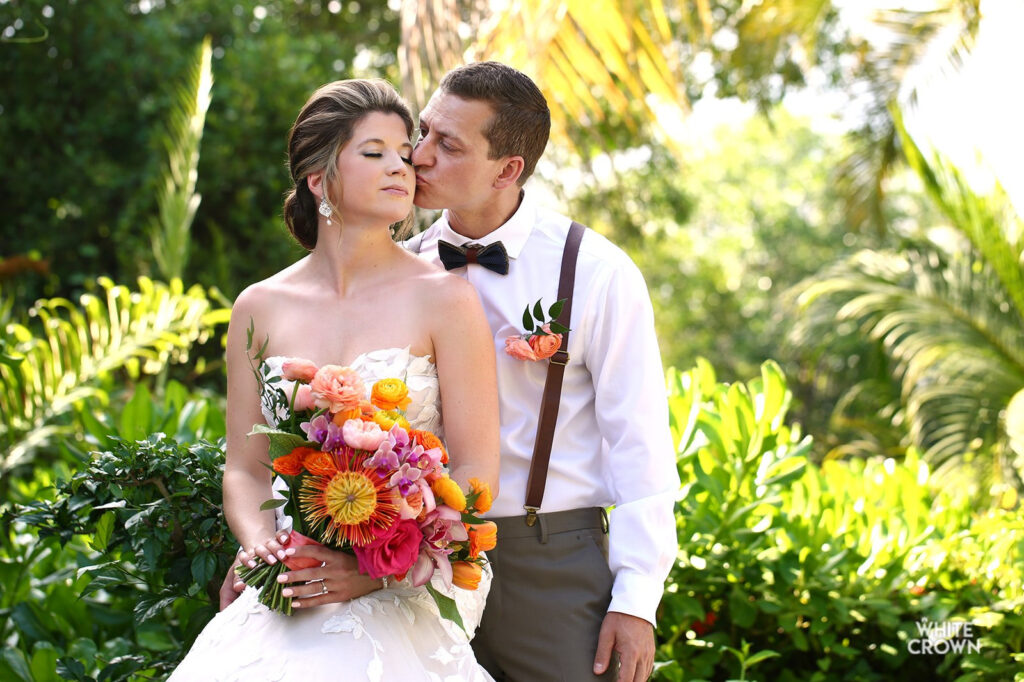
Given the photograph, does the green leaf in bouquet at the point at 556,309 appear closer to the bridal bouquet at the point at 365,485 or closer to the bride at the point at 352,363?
the bride at the point at 352,363

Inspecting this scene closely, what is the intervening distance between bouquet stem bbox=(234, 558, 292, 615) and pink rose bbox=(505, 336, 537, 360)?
75 cm

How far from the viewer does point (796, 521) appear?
348 cm

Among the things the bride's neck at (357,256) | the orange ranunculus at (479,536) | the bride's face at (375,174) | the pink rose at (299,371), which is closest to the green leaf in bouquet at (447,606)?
the orange ranunculus at (479,536)

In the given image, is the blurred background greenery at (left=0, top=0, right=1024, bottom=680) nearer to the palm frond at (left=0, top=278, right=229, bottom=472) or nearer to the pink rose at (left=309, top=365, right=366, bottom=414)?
the palm frond at (left=0, top=278, right=229, bottom=472)

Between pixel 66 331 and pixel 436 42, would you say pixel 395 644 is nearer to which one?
pixel 436 42

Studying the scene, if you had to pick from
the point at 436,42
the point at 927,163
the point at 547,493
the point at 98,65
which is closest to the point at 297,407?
the point at 547,493

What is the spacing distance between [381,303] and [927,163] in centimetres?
472

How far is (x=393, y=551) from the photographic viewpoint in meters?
1.99

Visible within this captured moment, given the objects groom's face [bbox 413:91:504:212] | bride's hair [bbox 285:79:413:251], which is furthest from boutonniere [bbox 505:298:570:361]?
bride's hair [bbox 285:79:413:251]

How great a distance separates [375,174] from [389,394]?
681 mm

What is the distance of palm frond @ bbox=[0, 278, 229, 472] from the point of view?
454cm

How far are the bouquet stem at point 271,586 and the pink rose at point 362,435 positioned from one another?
365mm

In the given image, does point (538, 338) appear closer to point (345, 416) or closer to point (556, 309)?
point (556, 309)

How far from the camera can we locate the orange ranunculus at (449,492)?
6.65 ft
